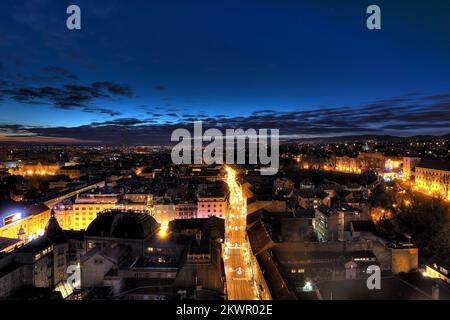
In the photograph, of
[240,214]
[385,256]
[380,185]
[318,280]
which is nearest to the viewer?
[318,280]

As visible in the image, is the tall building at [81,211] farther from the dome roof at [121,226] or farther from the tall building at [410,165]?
the tall building at [410,165]

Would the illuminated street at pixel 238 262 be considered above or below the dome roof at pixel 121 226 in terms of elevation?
below

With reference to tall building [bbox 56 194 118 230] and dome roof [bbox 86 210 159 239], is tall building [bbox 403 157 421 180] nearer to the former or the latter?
dome roof [bbox 86 210 159 239]

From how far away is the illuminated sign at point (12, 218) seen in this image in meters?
23.9

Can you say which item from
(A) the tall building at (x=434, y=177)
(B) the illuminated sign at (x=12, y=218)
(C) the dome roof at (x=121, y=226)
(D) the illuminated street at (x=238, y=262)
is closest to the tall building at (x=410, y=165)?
(A) the tall building at (x=434, y=177)

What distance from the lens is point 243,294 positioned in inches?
646

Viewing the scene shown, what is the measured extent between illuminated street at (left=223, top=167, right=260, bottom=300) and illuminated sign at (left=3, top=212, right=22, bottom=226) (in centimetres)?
1786

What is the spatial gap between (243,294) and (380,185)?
29315mm

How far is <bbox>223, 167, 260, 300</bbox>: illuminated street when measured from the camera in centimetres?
1669

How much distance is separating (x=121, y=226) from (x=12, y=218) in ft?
37.1

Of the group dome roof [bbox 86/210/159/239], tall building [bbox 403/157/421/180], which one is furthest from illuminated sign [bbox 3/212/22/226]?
tall building [bbox 403/157/421/180]

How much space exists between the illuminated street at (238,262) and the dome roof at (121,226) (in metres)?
6.15
